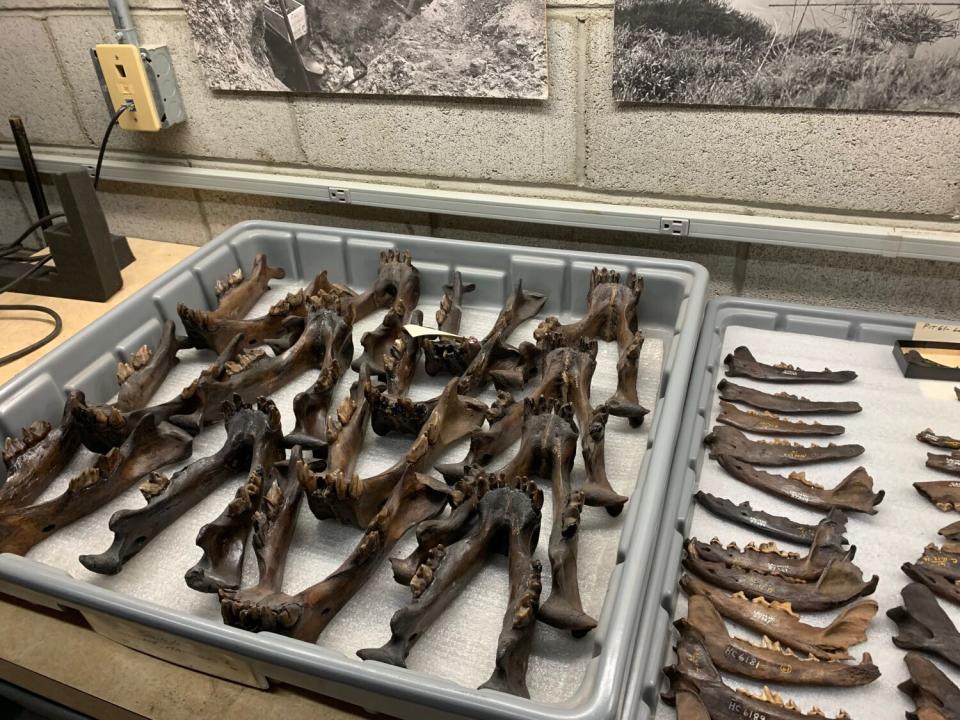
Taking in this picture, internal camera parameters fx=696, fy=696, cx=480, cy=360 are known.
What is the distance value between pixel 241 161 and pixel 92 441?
2.65ft

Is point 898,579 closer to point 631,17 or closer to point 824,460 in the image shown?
point 824,460

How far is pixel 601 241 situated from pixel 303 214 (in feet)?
2.42

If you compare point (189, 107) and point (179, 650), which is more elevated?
point (189, 107)

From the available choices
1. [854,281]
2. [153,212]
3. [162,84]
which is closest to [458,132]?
[162,84]

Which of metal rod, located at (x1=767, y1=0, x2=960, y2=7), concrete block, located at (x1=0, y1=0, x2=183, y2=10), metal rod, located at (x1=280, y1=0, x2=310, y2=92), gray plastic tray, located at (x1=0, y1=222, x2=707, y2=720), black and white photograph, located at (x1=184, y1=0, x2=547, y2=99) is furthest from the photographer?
concrete block, located at (x1=0, y1=0, x2=183, y2=10)

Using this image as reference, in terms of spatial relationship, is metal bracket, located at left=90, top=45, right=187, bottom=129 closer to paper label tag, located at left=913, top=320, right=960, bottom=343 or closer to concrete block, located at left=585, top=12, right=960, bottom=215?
concrete block, located at left=585, top=12, right=960, bottom=215

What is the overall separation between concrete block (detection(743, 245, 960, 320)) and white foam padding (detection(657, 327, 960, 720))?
0.32ft

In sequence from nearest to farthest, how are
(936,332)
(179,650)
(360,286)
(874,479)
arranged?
(179,650), (874,479), (936,332), (360,286)

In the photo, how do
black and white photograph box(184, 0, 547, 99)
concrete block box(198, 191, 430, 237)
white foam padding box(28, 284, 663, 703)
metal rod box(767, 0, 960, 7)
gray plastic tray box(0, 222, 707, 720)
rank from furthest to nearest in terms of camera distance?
1. concrete block box(198, 191, 430, 237)
2. black and white photograph box(184, 0, 547, 99)
3. metal rod box(767, 0, 960, 7)
4. white foam padding box(28, 284, 663, 703)
5. gray plastic tray box(0, 222, 707, 720)

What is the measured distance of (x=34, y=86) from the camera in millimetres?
1750

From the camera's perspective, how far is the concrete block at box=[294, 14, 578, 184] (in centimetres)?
132

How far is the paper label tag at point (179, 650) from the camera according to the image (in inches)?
31.7

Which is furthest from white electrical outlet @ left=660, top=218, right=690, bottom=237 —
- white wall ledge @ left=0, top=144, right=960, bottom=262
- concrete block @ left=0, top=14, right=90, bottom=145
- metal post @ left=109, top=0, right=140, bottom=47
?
concrete block @ left=0, top=14, right=90, bottom=145

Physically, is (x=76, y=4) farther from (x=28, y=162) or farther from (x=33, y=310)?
(x=33, y=310)
